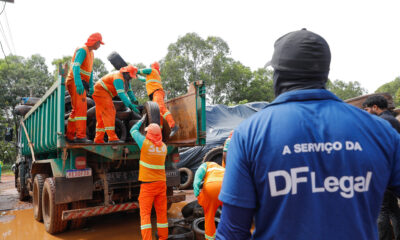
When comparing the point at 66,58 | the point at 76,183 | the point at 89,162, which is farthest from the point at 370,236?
the point at 66,58

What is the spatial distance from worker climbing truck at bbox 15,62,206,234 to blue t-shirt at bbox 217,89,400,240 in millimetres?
3544

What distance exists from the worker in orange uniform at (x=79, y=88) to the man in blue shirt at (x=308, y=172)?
4000 mm

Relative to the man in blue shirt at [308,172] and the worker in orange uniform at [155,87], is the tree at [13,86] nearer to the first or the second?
the worker in orange uniform at [155,87]

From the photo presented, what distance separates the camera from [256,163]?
3.08 feet

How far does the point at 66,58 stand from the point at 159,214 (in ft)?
73.1

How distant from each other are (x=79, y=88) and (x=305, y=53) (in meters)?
4.24

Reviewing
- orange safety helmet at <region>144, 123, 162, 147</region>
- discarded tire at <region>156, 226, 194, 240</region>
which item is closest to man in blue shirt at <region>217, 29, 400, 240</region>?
orange safety helmet at <region>144, 123, 162, 147</region>

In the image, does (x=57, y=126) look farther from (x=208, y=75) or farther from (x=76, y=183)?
(x=208, y=75)

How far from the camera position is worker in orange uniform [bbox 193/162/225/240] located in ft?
10.5

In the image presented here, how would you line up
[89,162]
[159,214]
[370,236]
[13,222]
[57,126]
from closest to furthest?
1. [370,236]
2. [159,214]
3. [57,126]
4. [89,162]
5. [13,222]

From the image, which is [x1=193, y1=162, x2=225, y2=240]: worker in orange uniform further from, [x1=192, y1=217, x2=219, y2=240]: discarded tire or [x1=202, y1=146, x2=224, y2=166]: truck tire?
[x1=202, y1=146, x2=224, y2=166]: truck tire

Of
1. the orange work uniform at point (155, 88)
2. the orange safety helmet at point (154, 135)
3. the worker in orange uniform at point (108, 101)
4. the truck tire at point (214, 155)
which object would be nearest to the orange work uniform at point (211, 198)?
the orange safety helmet at point (154, 135)

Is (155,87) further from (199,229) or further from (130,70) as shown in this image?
(199,229)

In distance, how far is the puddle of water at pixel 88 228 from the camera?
14.3 ft
